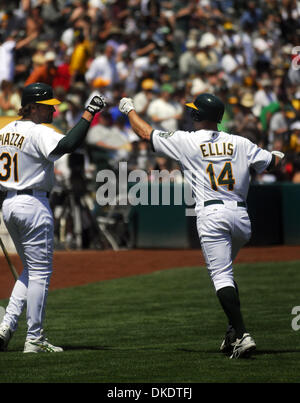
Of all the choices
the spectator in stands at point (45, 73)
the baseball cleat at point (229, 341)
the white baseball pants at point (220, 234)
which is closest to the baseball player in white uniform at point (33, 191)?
the white baseball pants at point (220, 234)

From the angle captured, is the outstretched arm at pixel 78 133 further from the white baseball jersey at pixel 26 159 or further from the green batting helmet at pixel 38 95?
the green batting helmet at pixel 38 95

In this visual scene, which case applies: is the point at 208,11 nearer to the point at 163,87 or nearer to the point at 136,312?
the point at 163,87

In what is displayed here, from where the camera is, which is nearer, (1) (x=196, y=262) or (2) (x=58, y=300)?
(2) (x=58, y=300)

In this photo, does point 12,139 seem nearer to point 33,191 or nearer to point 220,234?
point 33,191

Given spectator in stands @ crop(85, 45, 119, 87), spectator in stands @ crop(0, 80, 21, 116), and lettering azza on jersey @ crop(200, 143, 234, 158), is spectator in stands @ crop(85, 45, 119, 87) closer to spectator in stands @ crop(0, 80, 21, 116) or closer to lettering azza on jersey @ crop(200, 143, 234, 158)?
spectator in stands @ crop(0, 80, 21, 116)

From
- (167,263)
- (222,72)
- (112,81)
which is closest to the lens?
(167,263)

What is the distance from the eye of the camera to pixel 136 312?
35.6ft

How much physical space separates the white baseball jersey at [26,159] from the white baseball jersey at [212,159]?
0.91 m

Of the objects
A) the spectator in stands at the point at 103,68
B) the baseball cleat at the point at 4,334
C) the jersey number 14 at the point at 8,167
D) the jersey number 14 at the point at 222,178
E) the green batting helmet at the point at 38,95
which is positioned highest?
the spectator in stands at the point at 103,68

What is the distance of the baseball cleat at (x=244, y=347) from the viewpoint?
750 cm

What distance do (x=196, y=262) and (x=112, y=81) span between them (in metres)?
6.54

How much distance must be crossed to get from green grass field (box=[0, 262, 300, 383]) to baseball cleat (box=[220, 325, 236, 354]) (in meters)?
0.11

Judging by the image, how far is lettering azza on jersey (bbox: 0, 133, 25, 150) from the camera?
25.8ft
